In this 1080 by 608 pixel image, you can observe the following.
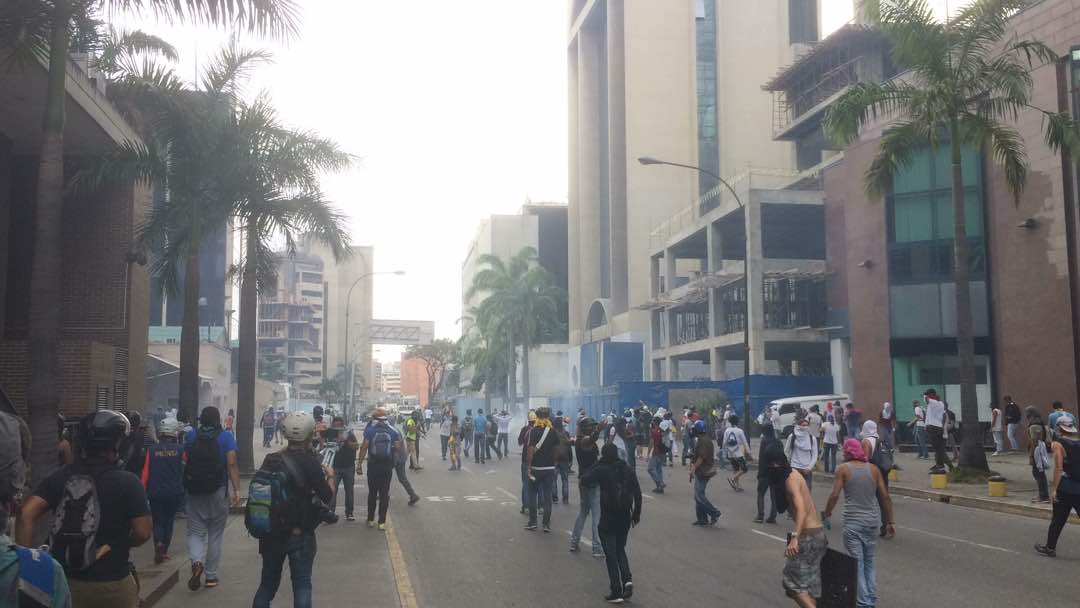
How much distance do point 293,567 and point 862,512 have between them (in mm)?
4747

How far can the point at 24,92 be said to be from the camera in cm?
1658

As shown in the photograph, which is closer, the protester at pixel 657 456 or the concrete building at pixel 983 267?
the protester at pixel 657 456

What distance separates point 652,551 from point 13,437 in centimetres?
978

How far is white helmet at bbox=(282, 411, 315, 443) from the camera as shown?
6738 mm

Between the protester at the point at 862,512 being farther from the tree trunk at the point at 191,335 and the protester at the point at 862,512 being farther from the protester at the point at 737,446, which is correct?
the tree trunk at the point at 191,335

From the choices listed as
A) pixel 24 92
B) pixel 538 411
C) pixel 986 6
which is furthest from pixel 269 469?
pixel 986 6

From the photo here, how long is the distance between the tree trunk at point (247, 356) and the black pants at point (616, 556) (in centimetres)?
1620

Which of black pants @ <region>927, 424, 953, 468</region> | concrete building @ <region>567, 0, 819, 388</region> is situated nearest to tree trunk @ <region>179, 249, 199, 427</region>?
black pants @ <region>927, 424, 953, 468</region>

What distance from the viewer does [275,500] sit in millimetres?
6527

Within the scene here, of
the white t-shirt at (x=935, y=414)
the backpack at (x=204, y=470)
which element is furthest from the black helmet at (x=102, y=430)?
the white t-shirt at (x=935, y=414)

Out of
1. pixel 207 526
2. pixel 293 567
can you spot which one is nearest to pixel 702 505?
pixel 207 526

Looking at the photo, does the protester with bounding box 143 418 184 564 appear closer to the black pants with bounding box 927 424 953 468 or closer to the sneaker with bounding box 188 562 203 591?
the sneaker with bounding box 188 562 203 591

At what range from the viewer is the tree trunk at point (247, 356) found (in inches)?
928

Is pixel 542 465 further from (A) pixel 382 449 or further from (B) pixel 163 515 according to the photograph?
(B) pixel 163 515
